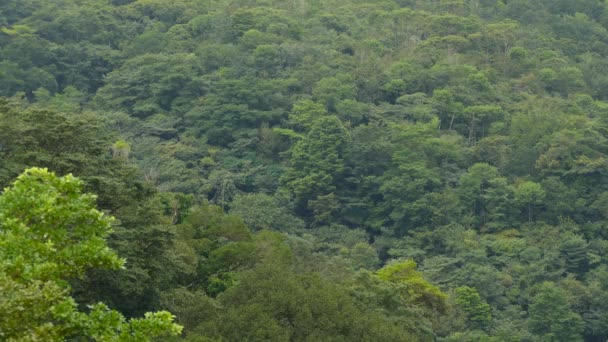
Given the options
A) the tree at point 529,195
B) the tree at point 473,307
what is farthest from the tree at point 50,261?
the tree at point 529,195

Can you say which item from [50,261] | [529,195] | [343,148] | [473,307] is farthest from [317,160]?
[50,261]

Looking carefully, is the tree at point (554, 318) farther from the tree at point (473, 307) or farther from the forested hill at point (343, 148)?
the tree at point (473, 307)

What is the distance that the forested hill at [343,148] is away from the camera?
717 inches

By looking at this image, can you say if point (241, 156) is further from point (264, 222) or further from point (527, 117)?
point (527, 117)

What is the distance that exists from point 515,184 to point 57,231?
3309cm

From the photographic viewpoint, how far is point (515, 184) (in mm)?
39438

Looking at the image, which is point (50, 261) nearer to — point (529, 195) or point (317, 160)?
point (317, 160)

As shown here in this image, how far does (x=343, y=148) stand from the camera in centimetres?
3959

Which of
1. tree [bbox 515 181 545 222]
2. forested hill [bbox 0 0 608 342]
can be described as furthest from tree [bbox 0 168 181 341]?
tree [bbox 515 181 545 222]

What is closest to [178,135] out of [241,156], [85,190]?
[241,156]

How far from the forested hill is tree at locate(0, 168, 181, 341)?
8241 mm

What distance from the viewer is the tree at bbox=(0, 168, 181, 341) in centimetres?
768

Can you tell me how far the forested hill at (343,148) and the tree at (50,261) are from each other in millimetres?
8241

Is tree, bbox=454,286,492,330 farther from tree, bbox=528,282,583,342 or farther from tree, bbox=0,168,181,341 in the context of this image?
tree, bbox=0,168,181,341
